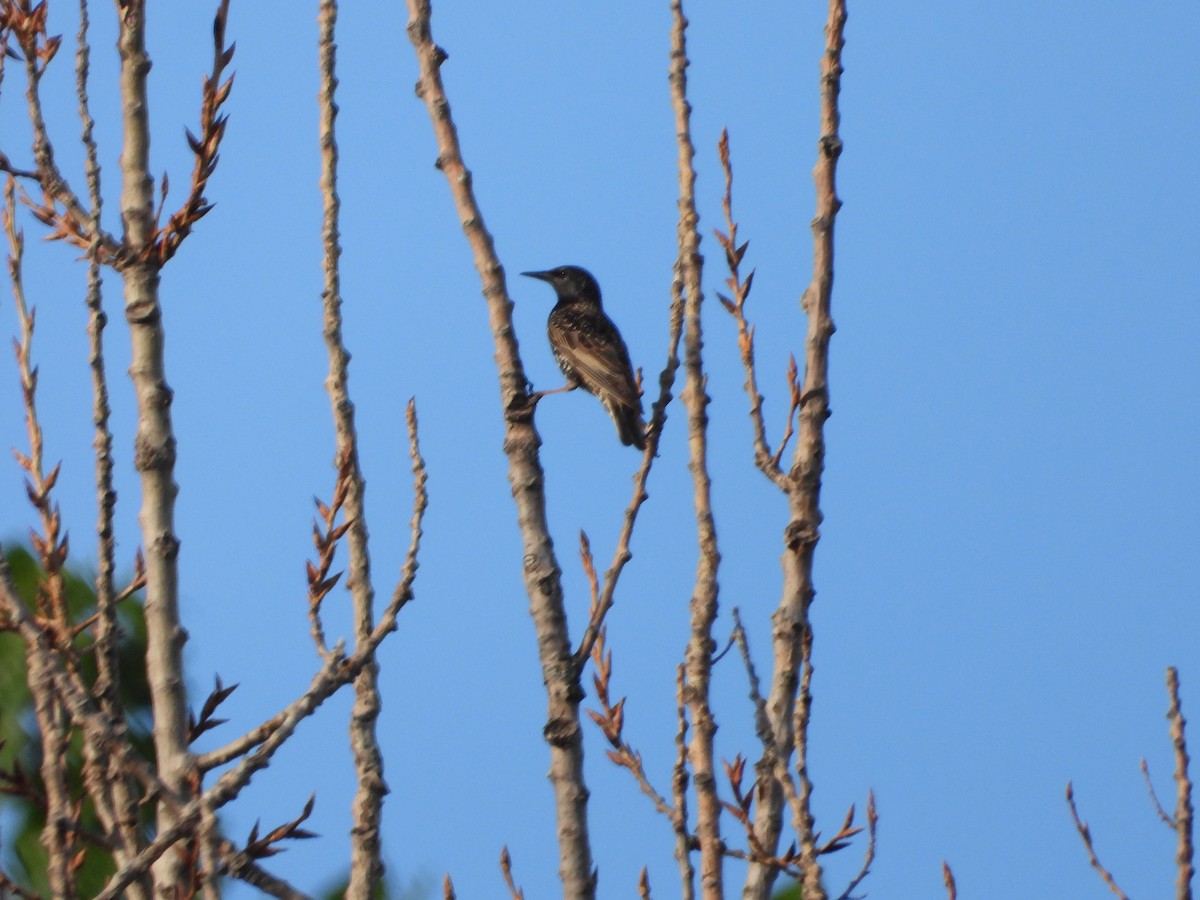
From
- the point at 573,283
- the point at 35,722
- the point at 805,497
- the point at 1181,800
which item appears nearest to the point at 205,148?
the point at 805,497

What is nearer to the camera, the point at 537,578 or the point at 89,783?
the point at 89,783

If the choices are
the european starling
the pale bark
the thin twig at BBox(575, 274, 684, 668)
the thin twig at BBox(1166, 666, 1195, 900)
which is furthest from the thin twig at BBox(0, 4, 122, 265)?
the european starling

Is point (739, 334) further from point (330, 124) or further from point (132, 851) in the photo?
point (132, 851)

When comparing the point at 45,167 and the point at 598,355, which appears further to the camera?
the point at 598,355

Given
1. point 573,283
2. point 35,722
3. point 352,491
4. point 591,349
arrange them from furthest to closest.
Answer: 1. point 573,283
2. point 591,349
3. point 35,722
4. point 352,491

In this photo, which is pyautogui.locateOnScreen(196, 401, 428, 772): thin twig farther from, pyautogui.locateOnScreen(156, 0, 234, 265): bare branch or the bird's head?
the bird's head

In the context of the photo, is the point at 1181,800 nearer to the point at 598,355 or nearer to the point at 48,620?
the point at 48,620

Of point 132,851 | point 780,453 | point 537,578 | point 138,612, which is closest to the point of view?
point 132,851

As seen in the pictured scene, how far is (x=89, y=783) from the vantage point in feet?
10.4

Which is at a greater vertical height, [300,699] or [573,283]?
[573,283]

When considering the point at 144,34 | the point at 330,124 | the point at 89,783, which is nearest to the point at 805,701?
the point at 89,783

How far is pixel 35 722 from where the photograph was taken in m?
7.82

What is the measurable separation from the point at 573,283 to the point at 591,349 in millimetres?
1669

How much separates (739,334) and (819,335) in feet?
0.81
